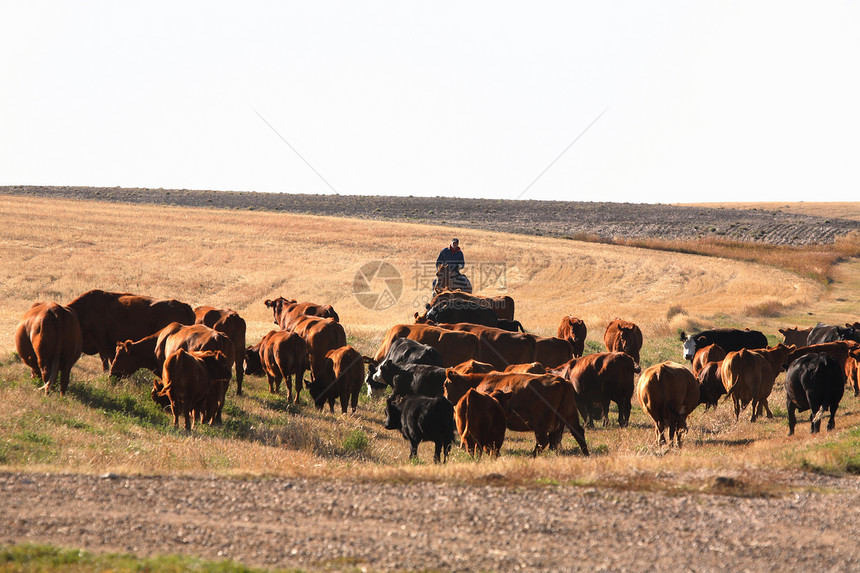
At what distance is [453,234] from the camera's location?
62875 mm

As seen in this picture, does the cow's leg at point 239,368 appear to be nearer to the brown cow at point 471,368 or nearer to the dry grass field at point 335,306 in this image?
the dry grass field at point 335,306

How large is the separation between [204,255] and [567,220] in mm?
51423

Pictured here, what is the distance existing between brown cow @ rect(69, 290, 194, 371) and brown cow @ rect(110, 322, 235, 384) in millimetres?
1411

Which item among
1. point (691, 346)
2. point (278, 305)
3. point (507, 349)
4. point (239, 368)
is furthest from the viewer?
point (278, 305)

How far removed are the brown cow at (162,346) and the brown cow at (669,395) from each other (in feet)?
23.2

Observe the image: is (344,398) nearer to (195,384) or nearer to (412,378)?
(412,378)

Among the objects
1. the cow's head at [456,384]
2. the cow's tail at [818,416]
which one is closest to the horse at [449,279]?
the cow's head at [456,384]

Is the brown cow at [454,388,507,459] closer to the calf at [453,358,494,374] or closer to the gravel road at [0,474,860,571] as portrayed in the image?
the calf at [453,358,494,374]

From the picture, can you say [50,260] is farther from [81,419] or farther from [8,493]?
[8,493]

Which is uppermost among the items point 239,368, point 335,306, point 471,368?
point 471,368

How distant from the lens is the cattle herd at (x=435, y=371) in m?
12.6

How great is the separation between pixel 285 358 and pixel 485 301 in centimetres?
948

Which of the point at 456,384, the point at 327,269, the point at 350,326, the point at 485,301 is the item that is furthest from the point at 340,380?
the point at 327,269

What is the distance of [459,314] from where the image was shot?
907 inches
